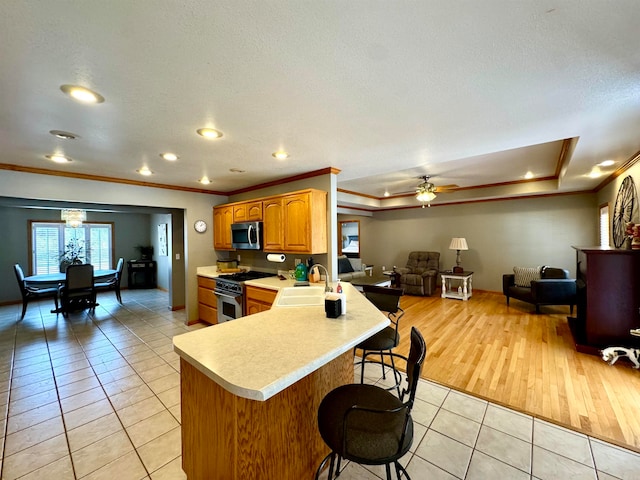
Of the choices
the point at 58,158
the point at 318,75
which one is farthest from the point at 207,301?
the point at 318,75

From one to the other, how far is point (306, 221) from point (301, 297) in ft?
3.38

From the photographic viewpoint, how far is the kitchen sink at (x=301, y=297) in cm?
248

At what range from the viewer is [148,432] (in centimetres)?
207

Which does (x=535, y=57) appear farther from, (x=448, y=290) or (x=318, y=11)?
(x=448, y=290)

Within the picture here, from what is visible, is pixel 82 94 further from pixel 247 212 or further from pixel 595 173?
pixel 595 173

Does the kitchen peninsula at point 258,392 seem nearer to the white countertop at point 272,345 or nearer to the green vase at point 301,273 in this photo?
the white countertop at point 272,345

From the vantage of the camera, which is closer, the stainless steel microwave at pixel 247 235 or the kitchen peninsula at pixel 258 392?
the kitchen peninsula at pixel 258 392

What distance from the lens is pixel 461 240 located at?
21.6 ft

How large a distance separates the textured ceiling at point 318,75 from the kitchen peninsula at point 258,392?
1.47 meters

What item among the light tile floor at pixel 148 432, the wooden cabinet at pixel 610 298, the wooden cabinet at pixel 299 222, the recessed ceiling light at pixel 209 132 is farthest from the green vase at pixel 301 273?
the wooden cabinet at pixel 610 298

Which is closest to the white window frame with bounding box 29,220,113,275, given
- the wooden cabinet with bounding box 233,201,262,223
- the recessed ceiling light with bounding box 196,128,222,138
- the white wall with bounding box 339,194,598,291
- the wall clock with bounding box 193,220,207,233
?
the wall clock with bounding box 193,220,207,233

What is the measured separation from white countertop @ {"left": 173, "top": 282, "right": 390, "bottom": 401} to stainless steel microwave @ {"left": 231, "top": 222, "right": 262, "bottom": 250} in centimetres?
201

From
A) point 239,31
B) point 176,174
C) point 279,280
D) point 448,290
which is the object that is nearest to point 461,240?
point 448,290

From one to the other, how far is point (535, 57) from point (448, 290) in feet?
21.3
